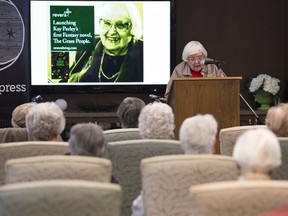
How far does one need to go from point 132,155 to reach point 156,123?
33 centimetres

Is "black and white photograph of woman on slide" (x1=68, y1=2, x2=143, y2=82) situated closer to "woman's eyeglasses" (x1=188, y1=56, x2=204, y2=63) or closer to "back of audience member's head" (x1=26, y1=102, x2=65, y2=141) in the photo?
"woman's eyeglasses" (x1=188, y1=56, x2=204, y2=63)

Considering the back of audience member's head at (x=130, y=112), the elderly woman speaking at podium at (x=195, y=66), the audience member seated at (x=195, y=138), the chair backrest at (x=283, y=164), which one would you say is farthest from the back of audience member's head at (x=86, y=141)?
the elderly woman speaking at podium at (x=195, y=66)

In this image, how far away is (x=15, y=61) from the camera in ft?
25.7

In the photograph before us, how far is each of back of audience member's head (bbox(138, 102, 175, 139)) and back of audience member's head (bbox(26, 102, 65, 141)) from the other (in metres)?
0.51

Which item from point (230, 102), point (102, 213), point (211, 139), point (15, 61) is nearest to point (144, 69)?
point (15, 61)

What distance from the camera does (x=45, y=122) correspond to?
4.05 m

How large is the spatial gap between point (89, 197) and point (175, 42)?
18.9ft

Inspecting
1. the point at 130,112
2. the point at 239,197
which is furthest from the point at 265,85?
the point at 239,197

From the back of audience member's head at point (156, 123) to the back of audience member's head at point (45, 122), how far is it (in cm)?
51

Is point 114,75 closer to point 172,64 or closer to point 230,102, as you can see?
Result: point 172,64

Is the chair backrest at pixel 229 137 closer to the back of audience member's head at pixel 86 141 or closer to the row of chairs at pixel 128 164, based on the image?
the row of chairs at pixel 128 164

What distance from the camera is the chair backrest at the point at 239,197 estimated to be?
2441mm

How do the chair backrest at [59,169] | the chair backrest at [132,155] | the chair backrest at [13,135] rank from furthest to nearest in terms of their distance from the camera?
the chair backrest at [13,135] < the chair backrest at [132,155] < the chair backrest at [59,169]

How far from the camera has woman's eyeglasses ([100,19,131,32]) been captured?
8.01 metres
